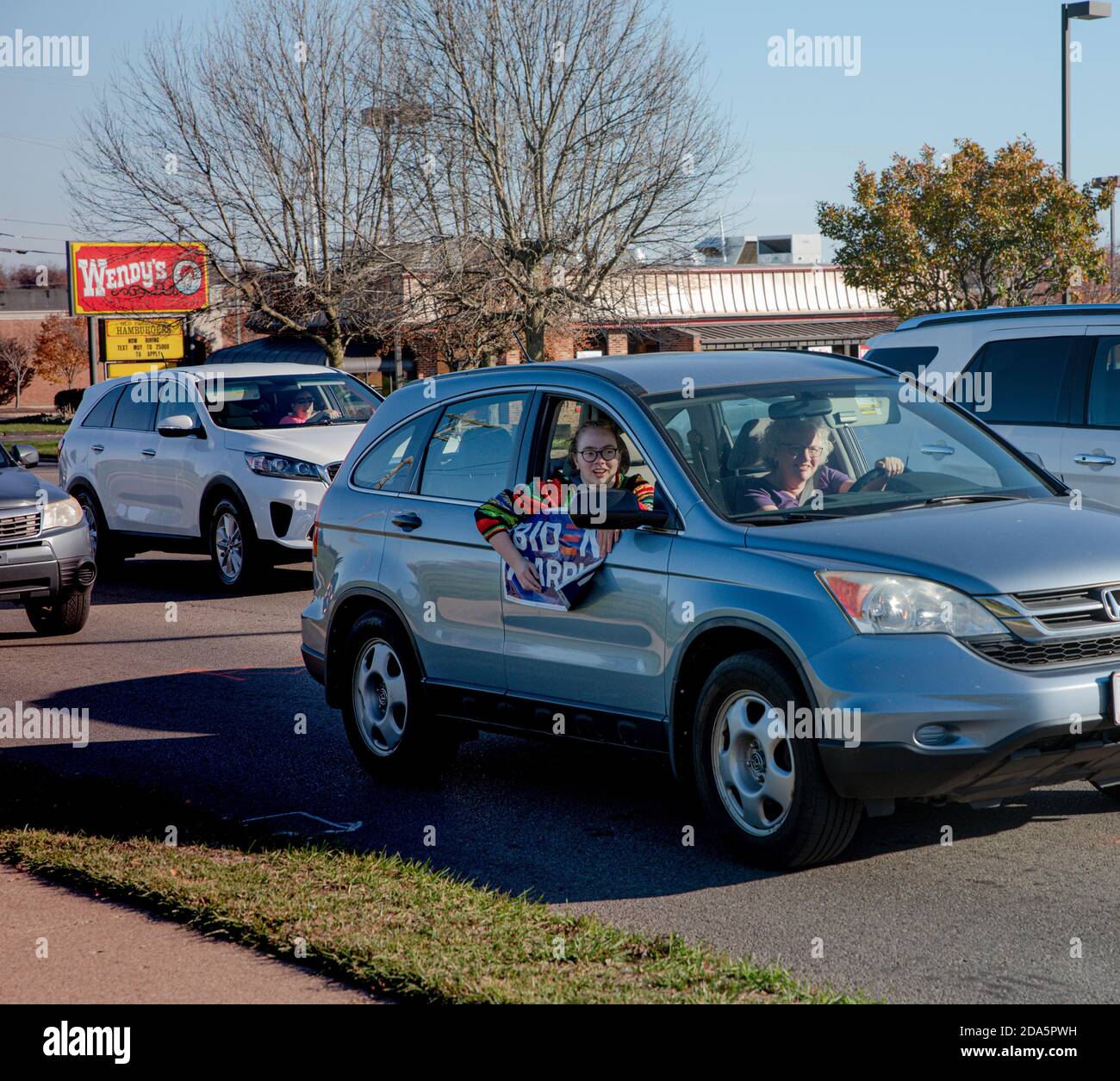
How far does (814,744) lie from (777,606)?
49 centimetres

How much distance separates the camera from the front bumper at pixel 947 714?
5258 millimetres

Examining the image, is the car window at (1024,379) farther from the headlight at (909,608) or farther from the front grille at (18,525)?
the front grille at (18,525)

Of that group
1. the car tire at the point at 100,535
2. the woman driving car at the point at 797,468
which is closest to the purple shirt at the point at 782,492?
the woman driving car at the point at 797,468

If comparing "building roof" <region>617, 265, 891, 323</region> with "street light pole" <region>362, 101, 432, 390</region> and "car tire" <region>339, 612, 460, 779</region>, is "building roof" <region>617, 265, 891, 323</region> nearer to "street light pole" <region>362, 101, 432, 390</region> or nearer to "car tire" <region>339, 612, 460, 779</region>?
"street light pole" <region>362, 101, 432, 390</region>

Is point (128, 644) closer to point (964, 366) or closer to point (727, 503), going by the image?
point (964, 366)

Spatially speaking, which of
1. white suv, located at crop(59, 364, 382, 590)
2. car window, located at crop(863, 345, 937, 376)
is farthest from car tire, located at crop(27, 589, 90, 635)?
car window, located at crop(863, 345, 937, 376)

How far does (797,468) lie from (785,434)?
6.3 inches

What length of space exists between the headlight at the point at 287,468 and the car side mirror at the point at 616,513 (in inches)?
332

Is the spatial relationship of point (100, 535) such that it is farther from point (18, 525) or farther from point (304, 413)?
point (18, 525)

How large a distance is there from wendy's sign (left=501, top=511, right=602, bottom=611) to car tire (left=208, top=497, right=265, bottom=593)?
8417 mm

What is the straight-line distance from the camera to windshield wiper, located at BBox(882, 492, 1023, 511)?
6152mm

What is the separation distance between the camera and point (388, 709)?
298 inches

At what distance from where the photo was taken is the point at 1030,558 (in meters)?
5.49
